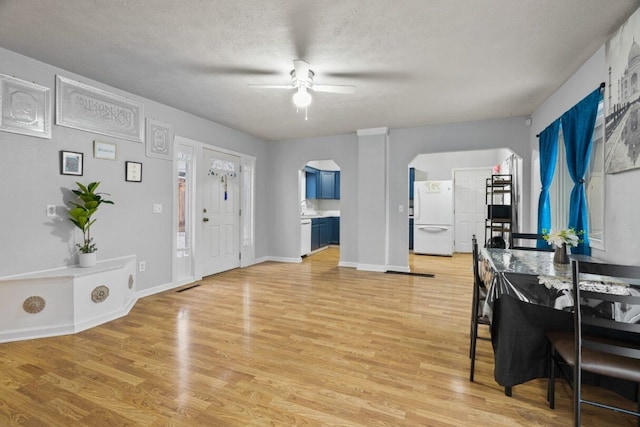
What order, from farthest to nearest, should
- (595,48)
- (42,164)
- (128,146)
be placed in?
(128,146) < (42,164) < (595,48)

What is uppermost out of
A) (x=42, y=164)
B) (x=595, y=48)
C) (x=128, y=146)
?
(x=595, y=48)

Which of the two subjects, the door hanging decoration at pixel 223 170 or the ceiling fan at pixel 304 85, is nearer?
the ceiling fan at pixel 304 85

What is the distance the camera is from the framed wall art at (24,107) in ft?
8.65

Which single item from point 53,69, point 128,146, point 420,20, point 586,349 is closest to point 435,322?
point 586,349

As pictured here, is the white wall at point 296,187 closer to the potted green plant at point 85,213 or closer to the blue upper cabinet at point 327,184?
the blue upper cabinet at point 327,184

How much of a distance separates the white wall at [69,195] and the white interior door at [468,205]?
6.32m

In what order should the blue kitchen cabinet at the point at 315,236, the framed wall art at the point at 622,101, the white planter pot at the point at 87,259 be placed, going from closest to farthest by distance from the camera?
the framed wall art at the point at 622,101 → the white planter pot at the point at 87,259 → the blue kitchen cabinet at the point at 315,236

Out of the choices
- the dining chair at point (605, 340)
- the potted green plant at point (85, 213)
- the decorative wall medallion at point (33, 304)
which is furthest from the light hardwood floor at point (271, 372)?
the potted green plant at point (85, 213)

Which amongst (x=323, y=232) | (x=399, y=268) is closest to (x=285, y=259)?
(x=323, y=232)

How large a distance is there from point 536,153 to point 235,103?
4.35 metres

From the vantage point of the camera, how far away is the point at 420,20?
7.22ft

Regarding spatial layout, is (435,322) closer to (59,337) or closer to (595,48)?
(595,48)

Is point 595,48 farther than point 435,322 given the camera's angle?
No

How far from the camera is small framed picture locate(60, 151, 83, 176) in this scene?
3018 millimetres
